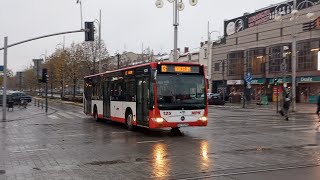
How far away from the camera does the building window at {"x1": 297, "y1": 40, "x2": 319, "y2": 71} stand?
58341 mm

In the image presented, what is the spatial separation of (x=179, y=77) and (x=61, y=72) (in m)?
51.0

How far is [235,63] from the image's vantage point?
75.1 meters

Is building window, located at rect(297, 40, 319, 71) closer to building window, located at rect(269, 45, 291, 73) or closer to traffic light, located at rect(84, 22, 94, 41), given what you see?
building window, located at rect(269, 45, 291, 73)

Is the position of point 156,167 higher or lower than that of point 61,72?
lower

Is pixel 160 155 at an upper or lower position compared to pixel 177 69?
lower

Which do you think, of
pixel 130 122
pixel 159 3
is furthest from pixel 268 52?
pixel 130 122

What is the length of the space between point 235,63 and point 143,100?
192 ft

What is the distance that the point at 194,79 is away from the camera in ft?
59.3

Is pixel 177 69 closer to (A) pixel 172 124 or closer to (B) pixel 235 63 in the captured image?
(A) pixel 172 124

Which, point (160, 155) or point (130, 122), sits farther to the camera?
point (130, 122)

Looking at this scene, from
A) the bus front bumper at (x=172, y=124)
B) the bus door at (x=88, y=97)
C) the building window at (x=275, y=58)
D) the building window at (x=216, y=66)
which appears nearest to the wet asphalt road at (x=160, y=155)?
the bus front bumper at (x=172, y=124)

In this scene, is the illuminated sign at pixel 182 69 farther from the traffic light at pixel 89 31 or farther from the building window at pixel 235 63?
the building window at pixel 235 63

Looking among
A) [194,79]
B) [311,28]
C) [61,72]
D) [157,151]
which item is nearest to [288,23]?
[311,28]

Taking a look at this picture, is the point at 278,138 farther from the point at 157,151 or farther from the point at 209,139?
the point at 157,151
